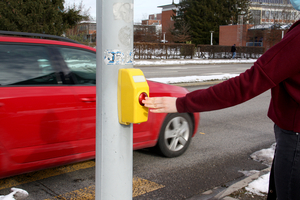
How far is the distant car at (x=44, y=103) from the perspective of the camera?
302 centimetres

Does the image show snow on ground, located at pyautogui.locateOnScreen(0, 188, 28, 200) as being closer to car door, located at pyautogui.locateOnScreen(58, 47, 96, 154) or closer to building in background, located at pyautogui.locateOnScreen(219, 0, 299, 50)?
car door, located at pyautogui.locateOnScreen(58, 47, 96, 154)

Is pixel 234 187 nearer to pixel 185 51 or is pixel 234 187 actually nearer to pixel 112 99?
pixel 112 99

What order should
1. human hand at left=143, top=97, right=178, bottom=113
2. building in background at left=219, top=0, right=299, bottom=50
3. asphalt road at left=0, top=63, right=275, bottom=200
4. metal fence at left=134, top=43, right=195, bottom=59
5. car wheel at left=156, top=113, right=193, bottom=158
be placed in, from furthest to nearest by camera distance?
building in background at left=219, top=0, right=299, bottom=50, metal fence at left=134, top=43, right=195, bottom=59, car wheel at left=156, top=113, right=193, bottom=158, asphalt road at left=0, top=63, right=275, bottom=200, human hand at left=143, top=97, right=178, bottom=113

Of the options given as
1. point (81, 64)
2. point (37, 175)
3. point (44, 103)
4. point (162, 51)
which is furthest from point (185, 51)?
point (44, 103)

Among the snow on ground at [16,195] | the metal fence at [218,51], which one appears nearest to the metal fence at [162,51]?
the metal fence at [218,51]

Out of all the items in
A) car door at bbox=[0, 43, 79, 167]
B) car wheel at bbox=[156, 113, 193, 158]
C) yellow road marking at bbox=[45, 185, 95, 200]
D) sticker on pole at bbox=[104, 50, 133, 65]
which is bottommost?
yellow road marking at bbox=[45, 185, 95, 200]

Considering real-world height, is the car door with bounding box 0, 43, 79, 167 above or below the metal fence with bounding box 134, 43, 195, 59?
below

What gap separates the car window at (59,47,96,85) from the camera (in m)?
3.62

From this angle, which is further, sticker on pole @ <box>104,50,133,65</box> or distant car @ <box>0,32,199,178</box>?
distant car @ <box>0,32,199,178</box>

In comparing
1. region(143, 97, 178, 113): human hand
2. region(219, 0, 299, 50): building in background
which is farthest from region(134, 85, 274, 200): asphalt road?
region(219, 0, 299, 50): building in background

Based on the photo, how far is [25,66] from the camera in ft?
10.9

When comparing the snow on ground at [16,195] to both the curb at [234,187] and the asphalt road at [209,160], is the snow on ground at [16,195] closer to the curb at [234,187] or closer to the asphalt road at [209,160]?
the asphalt road at [209,160]

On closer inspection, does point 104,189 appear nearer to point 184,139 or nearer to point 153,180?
point 153,180

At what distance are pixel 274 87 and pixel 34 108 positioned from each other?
2.30m
